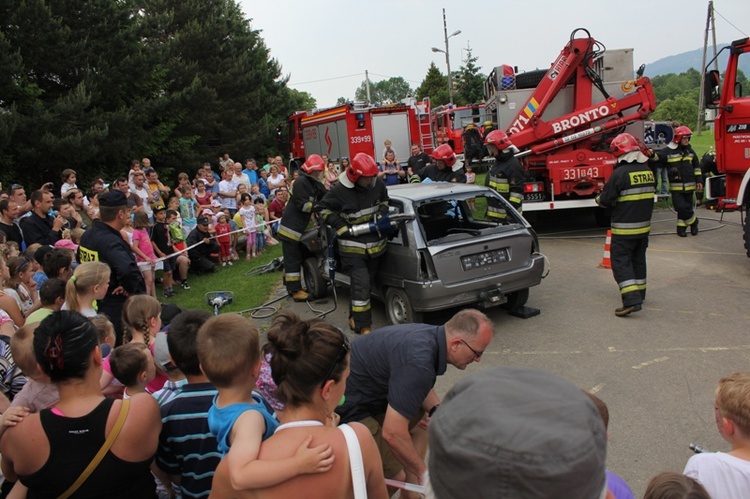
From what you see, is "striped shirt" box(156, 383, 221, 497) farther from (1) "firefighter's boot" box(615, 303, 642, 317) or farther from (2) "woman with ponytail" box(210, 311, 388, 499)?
(1) "firefighter's boot" box(615, 303, 642, 317)

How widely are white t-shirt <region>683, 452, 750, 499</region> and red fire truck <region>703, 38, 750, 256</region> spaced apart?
282 inches

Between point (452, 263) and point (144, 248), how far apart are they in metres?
4.93

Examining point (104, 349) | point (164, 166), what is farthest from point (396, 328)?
point (164, 166)

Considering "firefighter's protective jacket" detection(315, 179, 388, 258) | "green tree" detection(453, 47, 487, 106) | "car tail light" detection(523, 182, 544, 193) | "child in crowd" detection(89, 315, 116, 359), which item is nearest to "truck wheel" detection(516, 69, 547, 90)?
"car tail light" detection(523, 182, 544, 193)

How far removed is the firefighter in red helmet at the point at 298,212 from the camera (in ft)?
26.1

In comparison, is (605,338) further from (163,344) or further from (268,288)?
(268,288)

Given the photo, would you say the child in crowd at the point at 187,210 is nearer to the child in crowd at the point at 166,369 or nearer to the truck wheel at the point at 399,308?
the truck wheel at the point at 399,308

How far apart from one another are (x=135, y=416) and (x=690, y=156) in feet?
36.7

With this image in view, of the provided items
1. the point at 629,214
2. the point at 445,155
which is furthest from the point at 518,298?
the point at 445,155

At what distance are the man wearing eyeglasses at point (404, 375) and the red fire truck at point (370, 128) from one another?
15.6 m

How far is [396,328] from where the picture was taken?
315 cm

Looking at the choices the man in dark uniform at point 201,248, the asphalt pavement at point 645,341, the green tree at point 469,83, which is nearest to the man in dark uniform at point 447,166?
the asphalt pavement at point 645,341

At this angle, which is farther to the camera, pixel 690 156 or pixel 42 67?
pixel 42 67

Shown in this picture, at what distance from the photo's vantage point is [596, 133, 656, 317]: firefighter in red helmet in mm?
6500
